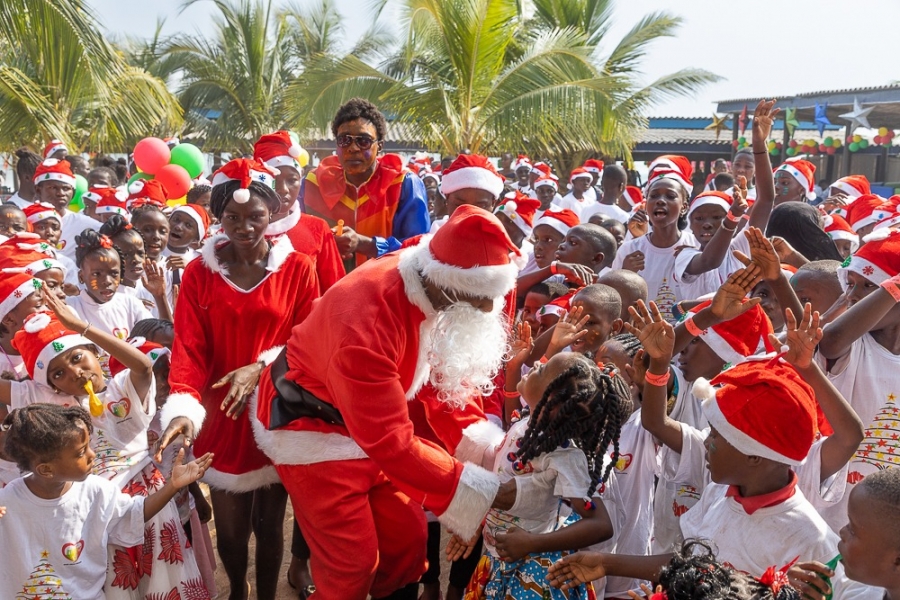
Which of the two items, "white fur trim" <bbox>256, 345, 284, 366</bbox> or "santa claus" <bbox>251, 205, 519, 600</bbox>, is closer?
"santa claus" <bbox>251, 205, 519, 600</bbox>

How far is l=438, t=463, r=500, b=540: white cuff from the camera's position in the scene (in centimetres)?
290

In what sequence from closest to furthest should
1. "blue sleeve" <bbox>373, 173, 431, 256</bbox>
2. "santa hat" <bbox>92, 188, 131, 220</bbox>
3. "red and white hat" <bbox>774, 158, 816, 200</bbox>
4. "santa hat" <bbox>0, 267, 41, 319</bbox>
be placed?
"santa hat" <bbox>0, 267, 41, 319</bbox>, "blue sleeve" <bbox>373, 173, 431, 256</bbox>, "red and white hat" <bbox>774, 158, 816, 200</bbox>, "santa hat" <bbox>92, 188, 131, 220</bbox>

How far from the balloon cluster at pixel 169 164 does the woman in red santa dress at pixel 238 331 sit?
17.3ft

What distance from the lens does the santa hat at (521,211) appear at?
622 centimetres

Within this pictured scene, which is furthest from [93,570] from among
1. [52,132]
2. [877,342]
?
[52,132]

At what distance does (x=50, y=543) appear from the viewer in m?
3.22

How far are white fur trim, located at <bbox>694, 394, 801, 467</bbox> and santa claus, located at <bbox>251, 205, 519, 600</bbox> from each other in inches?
29.5

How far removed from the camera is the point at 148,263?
16.1 feet

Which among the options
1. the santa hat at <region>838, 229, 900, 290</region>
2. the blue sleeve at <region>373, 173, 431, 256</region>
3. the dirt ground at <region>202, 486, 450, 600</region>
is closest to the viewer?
the santa hat at <region>838, 229, 900, 290</region>

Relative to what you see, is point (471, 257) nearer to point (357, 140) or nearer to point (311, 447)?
point (311, 447)

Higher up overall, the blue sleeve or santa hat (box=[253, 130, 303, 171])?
santa hat (box=[253, 130, 303, 171])

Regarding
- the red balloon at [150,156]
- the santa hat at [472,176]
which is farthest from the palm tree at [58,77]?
the santa hat at [472,176]

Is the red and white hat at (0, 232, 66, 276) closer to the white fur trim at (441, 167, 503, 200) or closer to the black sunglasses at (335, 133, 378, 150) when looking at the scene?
the black sunglasses at (335, 133, 378, 150)

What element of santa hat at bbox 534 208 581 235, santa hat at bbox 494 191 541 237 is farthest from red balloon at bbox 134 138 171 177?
santa hat at bbox 534 208 581 235
